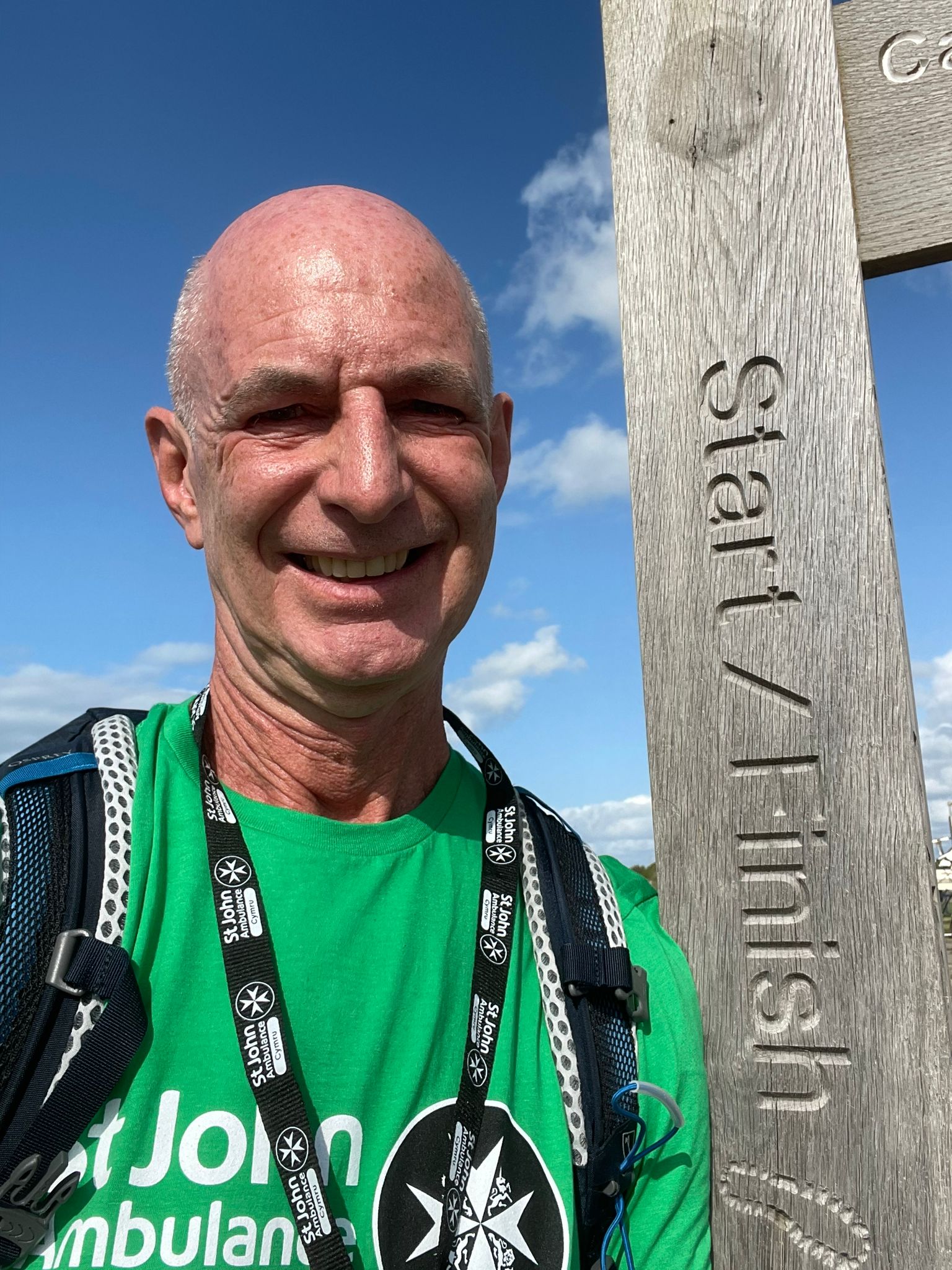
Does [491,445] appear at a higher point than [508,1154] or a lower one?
higher

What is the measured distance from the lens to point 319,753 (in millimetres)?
2172

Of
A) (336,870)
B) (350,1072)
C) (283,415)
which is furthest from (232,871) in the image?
(283,415)

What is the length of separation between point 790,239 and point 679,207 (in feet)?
0.94

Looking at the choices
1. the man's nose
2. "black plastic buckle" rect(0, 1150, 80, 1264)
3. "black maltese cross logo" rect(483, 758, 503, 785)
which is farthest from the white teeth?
"black plastic buckle" rect(0, 1150, 80, 1264)

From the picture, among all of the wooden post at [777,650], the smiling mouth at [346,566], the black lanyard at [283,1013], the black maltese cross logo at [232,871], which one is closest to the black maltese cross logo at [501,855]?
the black lanyard at [283,1013]

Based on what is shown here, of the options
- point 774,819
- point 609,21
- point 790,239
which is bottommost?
point 774,819

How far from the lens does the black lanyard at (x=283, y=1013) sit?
5.52ft

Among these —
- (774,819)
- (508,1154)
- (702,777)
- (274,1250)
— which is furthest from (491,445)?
(274,1250)

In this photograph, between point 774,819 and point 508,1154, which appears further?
point 774,819

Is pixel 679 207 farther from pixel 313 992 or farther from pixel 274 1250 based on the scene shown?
pixel 274 1250

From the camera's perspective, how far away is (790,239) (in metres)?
2.22

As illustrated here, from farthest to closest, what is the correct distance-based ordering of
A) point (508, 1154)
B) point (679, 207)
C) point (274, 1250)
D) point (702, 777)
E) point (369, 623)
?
point (679, 207), point (702, 777), point (369, 623), point (508, 1154), point (274, 1250)

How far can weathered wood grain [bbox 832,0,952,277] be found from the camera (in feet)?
7.09

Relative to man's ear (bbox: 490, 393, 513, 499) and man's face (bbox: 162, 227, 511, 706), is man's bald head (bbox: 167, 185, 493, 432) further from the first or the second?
man's ear (bbox: 490, 393, 513, 499)
